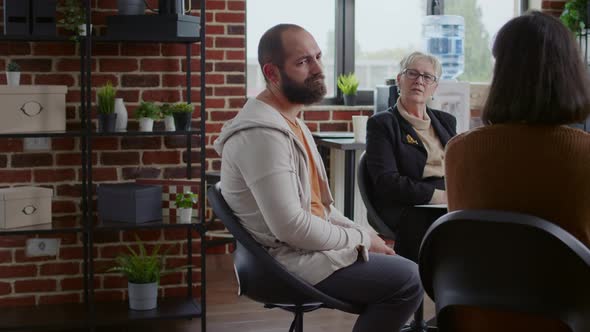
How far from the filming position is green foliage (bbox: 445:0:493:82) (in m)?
6.13

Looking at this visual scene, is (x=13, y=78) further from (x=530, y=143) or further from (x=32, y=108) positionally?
(x=530, y=143)

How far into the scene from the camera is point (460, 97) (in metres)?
4.63

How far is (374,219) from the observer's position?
10.7 ft

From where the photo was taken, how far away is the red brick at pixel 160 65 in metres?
3.71

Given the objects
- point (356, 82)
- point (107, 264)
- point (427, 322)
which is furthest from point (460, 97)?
point (107, 264)

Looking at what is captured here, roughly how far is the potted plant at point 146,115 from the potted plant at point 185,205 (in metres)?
0.33

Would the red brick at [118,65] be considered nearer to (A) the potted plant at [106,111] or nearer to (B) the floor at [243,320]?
(A) the potted plant at [106,111]

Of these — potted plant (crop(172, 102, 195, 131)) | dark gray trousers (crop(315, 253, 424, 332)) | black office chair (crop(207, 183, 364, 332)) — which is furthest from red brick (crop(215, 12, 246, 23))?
dark gray trousers (crop(315, 253, 424, 332))

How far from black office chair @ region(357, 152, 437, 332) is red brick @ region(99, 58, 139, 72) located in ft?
3.79

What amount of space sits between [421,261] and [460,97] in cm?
286

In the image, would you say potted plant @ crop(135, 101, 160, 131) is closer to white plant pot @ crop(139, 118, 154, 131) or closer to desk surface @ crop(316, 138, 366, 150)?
white plant pot @ crop(139, 118, 154, 131)

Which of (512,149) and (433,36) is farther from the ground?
(433,36)

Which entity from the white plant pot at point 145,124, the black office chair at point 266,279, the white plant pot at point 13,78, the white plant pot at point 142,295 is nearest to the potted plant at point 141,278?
the white plant pot at point 142,295

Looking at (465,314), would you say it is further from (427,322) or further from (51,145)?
(51,145)
